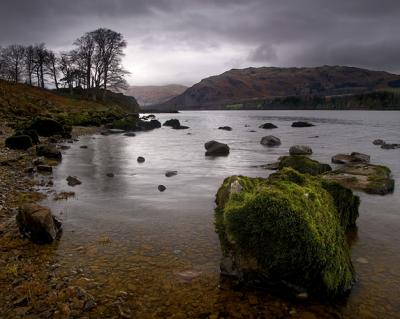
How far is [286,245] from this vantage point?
7023 millimetres

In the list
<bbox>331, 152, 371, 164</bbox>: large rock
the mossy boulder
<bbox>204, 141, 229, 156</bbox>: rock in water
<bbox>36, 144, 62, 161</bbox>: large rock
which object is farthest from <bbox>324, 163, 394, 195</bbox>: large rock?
<bbox>36, 144, 62, 161</bbox>: large rock

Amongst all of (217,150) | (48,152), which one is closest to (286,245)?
(48,152)

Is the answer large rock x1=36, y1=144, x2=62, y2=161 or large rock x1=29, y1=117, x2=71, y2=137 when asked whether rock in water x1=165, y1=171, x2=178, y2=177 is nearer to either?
large rock x1=36, y1=144, x2=62, y2=161

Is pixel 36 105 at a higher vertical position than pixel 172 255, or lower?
higher

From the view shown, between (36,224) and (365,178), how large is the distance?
14.3 meters

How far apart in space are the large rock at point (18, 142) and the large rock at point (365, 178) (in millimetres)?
19234

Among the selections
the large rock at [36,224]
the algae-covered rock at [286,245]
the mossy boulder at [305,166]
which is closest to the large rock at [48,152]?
the mossy boulder at [305,166]

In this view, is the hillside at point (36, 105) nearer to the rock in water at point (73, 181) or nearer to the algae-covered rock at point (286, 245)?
the rock in water at point (73, 181)

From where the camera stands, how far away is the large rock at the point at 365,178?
1593 centimetres

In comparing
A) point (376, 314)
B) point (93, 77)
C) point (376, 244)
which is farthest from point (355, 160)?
point (93, 77)

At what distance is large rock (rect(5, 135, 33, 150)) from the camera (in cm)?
2439

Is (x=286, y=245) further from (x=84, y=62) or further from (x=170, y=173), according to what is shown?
(x=84, y=62)

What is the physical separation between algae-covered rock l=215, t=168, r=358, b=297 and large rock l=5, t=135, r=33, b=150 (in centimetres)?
2088

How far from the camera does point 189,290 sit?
721 cm
